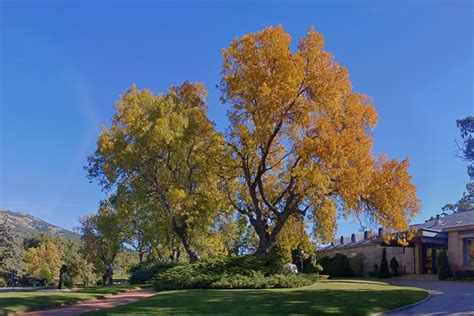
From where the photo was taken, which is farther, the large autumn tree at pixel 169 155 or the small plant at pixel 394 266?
the small plant at pixel 394 266

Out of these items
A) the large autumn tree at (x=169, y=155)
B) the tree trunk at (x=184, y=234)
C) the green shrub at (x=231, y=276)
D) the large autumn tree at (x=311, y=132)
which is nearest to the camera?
the green shrub at (x=231, y=276)

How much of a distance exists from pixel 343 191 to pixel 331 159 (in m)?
1.65

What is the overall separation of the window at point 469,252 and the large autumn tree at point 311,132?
864 cm

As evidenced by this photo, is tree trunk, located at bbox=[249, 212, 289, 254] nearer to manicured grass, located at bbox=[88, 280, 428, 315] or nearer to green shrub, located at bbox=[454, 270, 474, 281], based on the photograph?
manicured grass, located at bbox=[88, 280, 428, 315]

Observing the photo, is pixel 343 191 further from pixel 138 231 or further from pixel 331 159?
pixel 138 231

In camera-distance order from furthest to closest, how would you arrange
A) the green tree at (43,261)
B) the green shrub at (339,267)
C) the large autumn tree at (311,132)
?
the green tree at (43,261)
the green shrub at (339,267)
the large autumn tree at (311,132)

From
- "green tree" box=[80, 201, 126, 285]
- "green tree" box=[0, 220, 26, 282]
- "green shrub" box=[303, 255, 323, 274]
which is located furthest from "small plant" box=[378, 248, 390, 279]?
"green tree" box=[0, 220, 26, 282]

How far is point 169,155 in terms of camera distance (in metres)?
26.7

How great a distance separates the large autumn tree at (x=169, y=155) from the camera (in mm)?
25344

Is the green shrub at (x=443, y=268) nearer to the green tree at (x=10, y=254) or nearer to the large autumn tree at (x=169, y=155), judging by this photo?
the large autumn tree at (x=169, y=155)

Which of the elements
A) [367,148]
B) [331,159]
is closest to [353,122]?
[367,148]

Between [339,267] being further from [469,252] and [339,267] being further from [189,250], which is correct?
[189,250]

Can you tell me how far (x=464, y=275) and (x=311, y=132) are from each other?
1338 cm

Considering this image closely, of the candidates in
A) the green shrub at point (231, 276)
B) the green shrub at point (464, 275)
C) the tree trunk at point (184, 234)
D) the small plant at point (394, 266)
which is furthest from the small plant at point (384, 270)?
the tree trunk at point (184, 234)
